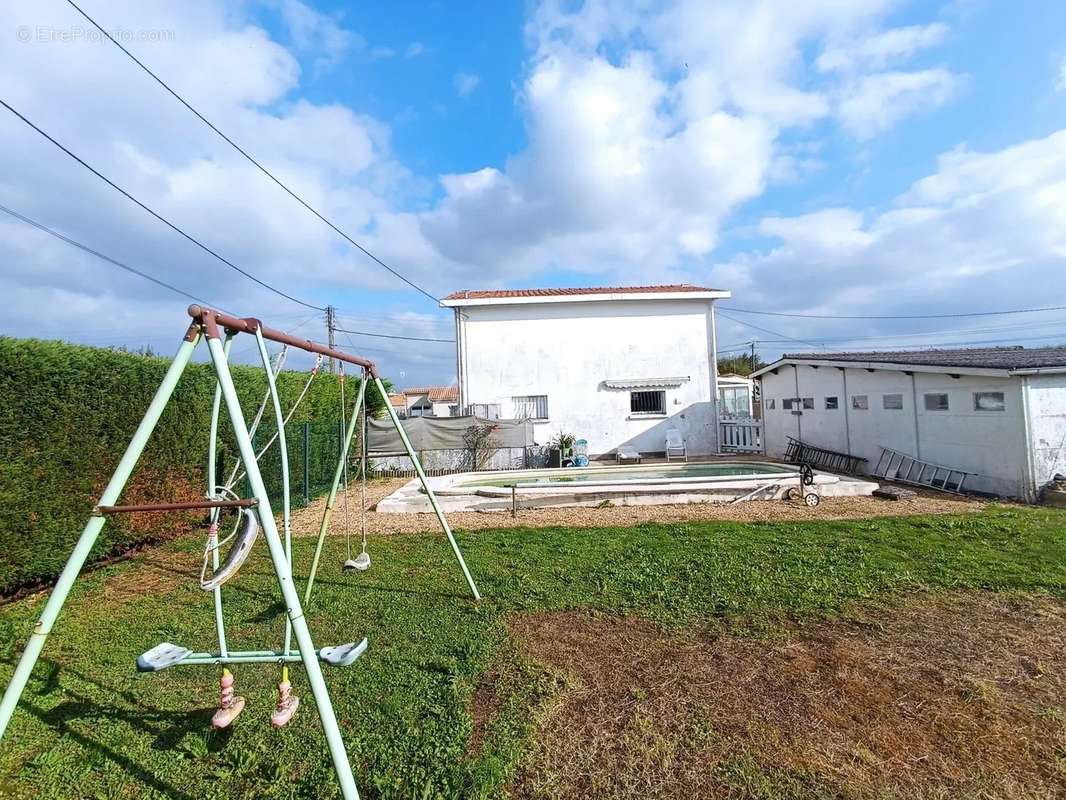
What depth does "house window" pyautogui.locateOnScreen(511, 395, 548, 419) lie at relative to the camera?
Answer: 17.8m

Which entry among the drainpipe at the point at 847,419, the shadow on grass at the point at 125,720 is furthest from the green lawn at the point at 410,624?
the drainpipe at the point at 847,419

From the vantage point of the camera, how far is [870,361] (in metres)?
12.8

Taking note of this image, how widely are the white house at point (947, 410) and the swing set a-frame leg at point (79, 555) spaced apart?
12535mm

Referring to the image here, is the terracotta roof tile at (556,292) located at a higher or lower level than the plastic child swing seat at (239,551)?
higher

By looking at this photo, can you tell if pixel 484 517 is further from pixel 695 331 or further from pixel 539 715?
pixel 695 331

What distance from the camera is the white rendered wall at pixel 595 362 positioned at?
17672 mm

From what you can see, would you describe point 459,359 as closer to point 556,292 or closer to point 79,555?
point 556,292

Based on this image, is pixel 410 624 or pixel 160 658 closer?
pixel 160 658

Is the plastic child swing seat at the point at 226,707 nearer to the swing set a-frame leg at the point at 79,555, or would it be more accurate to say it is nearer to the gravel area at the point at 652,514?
the swing set a-frame leg at the point at 79,555

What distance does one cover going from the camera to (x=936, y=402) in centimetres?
1131

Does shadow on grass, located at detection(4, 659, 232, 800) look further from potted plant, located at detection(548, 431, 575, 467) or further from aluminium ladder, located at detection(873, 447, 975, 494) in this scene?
aluminium ladder, located at detection(873, 447, 975, 494)

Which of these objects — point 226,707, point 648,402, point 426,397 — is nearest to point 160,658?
point 226,707

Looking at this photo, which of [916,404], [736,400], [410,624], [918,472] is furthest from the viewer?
[736,400]

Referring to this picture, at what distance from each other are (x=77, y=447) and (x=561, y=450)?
1157 cm
